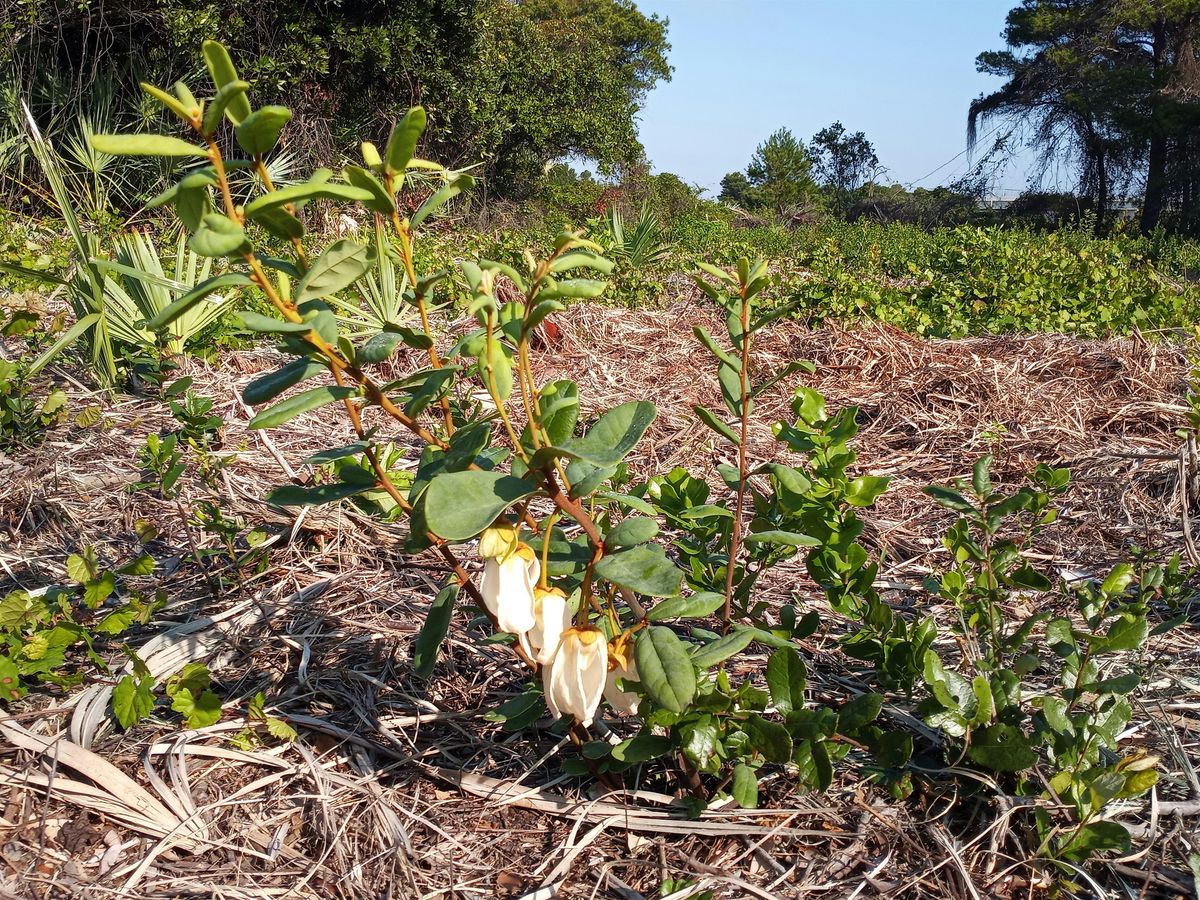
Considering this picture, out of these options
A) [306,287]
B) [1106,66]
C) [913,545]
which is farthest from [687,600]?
[1106,66]

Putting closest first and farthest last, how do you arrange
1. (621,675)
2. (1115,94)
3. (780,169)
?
(621,675) → (1115,94) → (780,169)

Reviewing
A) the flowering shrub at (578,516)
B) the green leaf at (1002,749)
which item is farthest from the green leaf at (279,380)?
the green leaf at (1002,749)

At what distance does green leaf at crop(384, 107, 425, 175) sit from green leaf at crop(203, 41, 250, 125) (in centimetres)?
12

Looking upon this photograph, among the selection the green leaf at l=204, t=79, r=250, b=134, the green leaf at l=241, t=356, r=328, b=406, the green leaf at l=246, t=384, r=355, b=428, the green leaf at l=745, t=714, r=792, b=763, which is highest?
the green leaf at l=204, t=79, r=250, b=134

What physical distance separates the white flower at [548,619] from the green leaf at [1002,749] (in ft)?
1.76

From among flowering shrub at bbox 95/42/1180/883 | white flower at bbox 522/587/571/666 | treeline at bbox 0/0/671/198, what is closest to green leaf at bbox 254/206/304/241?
flowering shrub at bbox 95/42/1180/883

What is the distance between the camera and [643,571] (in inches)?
31.2

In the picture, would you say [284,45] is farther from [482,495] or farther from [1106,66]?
[1106,66]

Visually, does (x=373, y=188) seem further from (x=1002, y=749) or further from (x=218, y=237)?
(x=1002, y=749)

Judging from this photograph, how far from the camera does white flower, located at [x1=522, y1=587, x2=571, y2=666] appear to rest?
32.2 inches

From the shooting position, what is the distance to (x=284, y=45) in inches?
345

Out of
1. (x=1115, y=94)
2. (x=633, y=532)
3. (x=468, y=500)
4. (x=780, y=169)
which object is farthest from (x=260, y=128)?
(x=780, y=169)

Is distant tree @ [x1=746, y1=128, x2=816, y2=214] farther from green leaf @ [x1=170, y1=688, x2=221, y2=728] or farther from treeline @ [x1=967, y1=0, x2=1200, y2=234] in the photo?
green leaf @ [x1=170, y1=688, x2=221, y2=728]

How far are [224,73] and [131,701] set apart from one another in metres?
0.83
